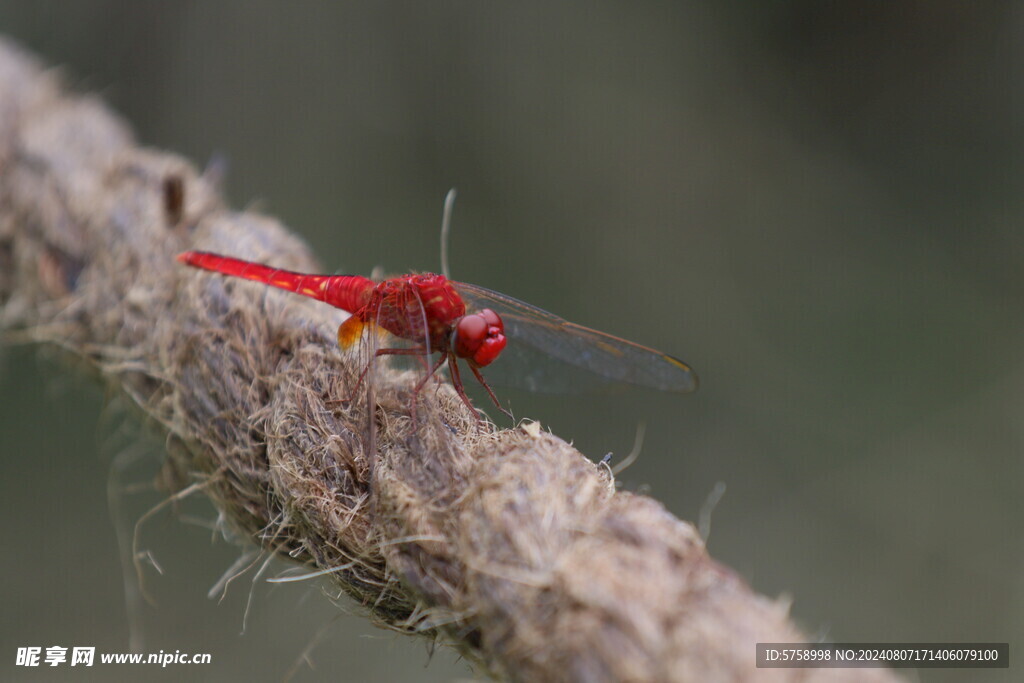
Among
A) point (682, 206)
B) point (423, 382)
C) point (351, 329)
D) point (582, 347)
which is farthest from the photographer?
point (682, 206)

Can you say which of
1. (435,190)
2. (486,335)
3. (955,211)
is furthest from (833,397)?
(486,335)

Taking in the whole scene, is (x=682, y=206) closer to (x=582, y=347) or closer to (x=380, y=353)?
(x=582, y=347)

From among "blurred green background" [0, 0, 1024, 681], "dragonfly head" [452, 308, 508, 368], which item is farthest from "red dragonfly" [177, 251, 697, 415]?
"blurred green background" [0, 0, 1024, 681]

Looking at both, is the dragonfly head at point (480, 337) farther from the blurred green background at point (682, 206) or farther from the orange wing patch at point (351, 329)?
the blurred green background at point (682, 206)

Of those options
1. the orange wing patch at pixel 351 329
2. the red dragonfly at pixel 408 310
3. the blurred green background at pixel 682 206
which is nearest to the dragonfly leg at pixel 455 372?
the red dragonfly at pixel 408 310

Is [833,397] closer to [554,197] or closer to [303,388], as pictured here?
[554,197]

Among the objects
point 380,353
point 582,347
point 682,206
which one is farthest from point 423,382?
point 682,206
